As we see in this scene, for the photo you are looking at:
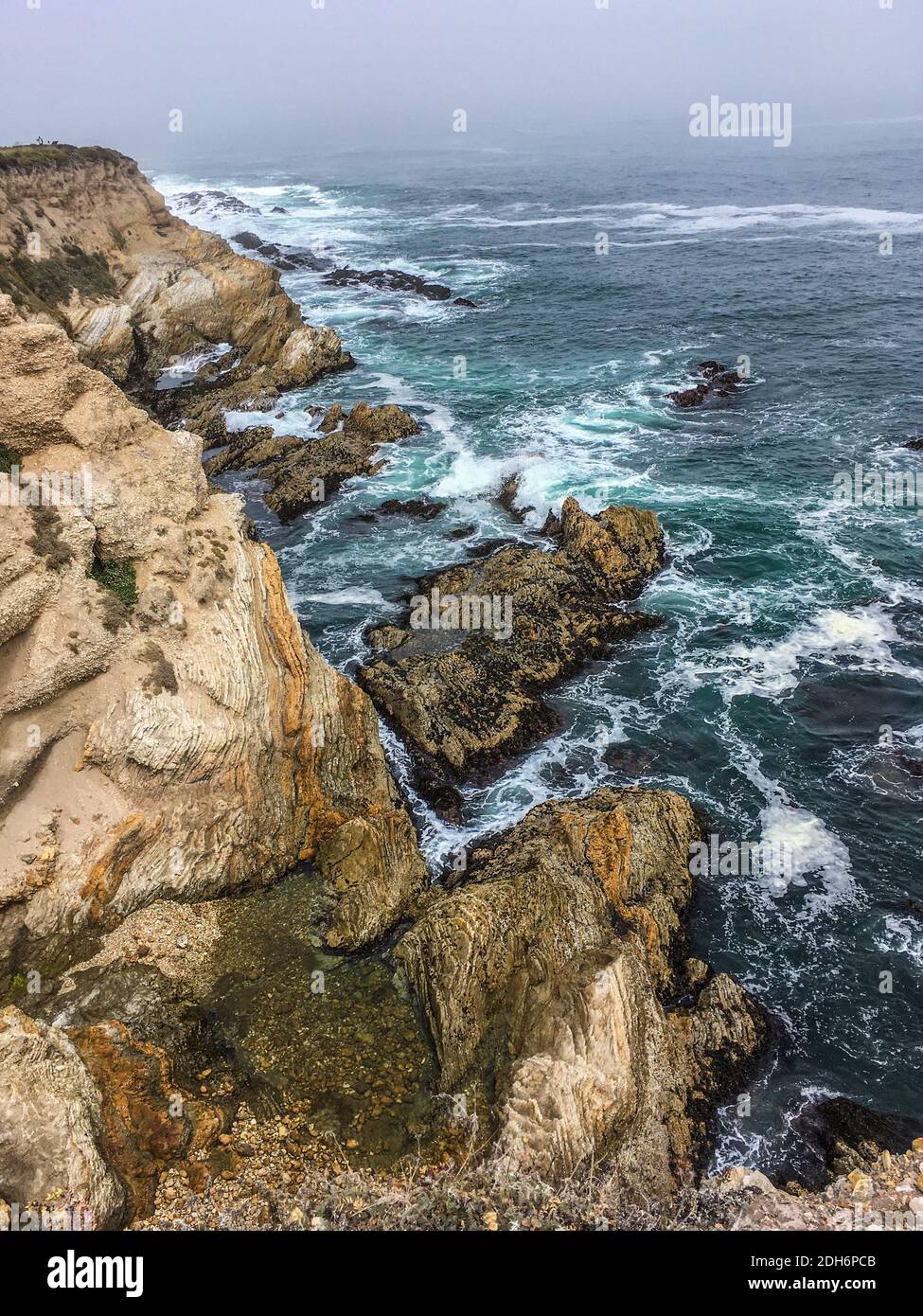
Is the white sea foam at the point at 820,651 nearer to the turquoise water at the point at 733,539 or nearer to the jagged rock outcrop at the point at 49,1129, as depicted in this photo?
the turquoise water at the point at 733,539

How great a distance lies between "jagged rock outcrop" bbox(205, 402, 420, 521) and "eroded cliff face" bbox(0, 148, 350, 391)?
9.70 m

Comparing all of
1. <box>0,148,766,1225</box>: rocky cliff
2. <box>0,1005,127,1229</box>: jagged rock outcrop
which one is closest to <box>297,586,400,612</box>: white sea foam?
<box>0,148,766,1225</box>: rocky cliff

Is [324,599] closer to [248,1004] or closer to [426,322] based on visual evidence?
[248,1004]

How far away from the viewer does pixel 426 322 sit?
2697 inches

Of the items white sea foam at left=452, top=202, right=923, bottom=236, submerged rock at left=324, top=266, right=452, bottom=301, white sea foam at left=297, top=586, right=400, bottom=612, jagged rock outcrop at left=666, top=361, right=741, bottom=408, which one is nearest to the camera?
white sea foam at left=297, top=586, right=400, bottom=612

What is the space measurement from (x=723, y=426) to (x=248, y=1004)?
43.4 metres

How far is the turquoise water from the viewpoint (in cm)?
2025

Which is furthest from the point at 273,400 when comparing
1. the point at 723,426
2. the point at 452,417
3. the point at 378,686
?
the point at 378,686

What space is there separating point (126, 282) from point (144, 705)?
5859 centimetres

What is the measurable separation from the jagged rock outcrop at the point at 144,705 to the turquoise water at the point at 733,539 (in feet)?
13.6

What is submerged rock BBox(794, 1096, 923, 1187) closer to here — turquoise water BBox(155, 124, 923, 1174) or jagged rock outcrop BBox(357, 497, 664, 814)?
turquoise water BBox(155, 124, 923, 1174)

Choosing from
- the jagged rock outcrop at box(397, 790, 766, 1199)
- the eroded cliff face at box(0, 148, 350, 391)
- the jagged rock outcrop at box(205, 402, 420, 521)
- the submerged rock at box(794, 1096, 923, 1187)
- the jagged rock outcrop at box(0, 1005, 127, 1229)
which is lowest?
the submerged rock at box(794, 1096, 923, 1187)

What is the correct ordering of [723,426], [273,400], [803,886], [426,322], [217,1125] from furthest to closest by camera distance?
[426,322]
[273,400]
[723,426]
[803,886]
[217,1125]

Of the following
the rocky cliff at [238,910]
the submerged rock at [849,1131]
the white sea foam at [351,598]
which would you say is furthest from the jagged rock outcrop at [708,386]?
the submerged rock at [849,1131]
